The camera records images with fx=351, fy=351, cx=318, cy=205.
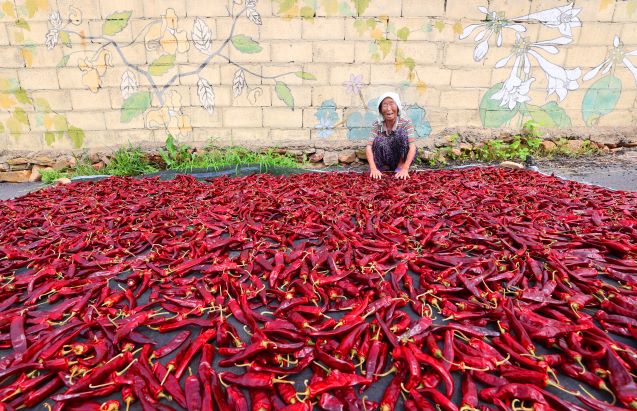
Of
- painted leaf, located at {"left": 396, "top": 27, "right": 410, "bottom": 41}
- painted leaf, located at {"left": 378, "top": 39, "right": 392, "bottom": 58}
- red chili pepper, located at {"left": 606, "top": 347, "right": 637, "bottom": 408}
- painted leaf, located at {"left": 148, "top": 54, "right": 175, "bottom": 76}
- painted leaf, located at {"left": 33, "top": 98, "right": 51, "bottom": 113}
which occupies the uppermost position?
painted leaf, located at {"left": 396, "top": 27, "right": 410, "bottom": 41}

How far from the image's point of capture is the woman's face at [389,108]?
218 inches

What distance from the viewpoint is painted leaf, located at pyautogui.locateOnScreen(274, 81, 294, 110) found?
698 centimetres

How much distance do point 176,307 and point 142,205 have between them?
222 cm

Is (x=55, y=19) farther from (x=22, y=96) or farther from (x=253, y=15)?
(x=253, y=15)

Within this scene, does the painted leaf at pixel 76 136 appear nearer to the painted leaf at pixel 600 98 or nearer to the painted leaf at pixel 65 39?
the painted leaf at pixel 65 39

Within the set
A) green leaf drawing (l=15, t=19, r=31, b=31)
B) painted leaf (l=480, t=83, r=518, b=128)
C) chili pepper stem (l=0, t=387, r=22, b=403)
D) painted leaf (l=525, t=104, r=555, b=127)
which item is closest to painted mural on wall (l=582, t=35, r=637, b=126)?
painted leaf (l=525, t=104, r=555, b=127)

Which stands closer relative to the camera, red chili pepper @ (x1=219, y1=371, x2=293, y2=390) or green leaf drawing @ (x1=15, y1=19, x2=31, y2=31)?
→ red chili pepper @ (x1=219, y1=371, x2=293, y2=390)

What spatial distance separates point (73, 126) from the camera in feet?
23.3

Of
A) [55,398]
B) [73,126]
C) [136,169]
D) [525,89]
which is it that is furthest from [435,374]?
[73,126]

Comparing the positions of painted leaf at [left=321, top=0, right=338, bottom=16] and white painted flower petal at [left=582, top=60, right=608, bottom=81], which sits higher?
painted leaf at [left=321, top=0, right=338, bottom=16]

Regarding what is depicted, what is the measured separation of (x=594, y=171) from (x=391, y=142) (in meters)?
4.09

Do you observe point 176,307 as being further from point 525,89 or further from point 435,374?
point 525,89

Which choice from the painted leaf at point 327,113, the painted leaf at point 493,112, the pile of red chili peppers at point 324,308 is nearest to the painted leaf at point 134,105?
the painted leaf at point 327,113

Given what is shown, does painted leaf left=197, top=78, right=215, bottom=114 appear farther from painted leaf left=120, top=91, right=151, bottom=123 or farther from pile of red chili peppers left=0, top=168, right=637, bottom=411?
pile of red chili peppers left=0, top=168, right=637, bottom=411
